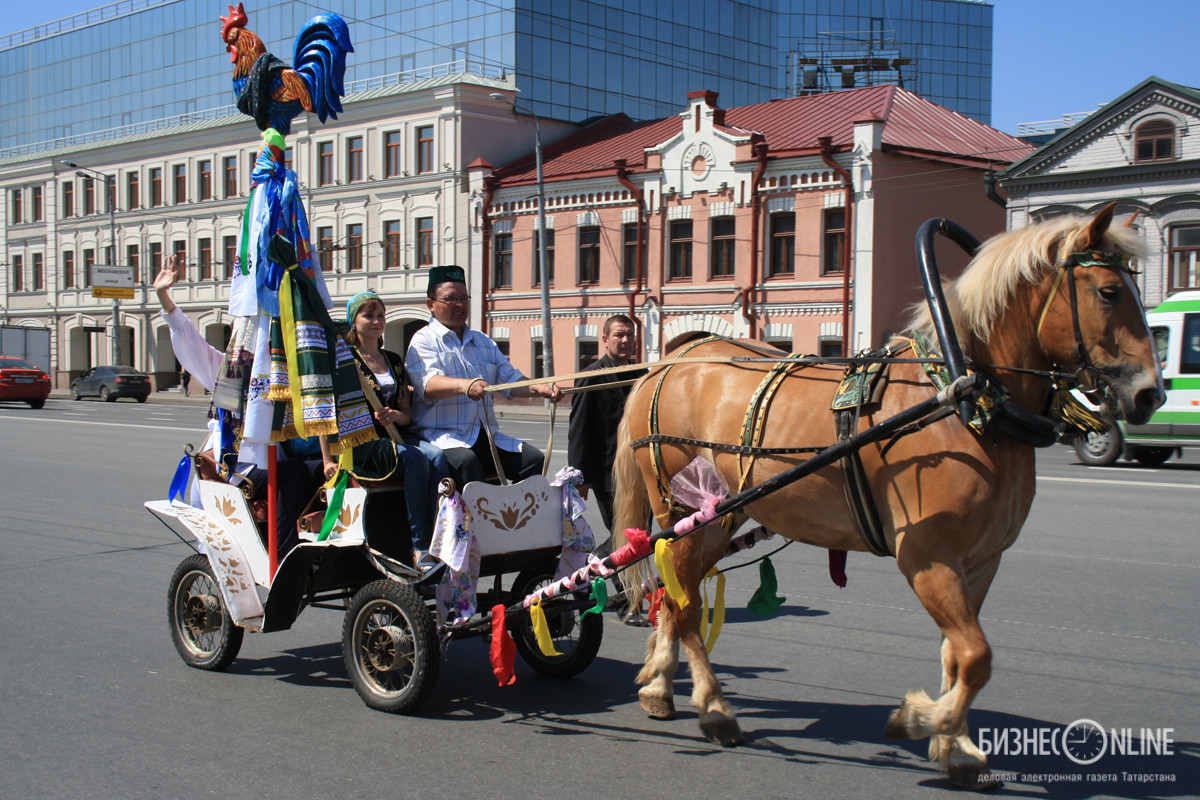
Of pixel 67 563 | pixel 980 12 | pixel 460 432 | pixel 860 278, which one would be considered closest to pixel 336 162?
pixel 860 278

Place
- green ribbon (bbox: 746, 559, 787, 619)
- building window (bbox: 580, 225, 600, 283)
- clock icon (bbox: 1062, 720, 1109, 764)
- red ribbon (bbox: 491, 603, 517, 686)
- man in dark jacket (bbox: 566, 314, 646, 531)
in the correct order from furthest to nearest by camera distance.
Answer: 1. building window (bbox: 580, 225, 600, 283)
2. man in dark jacket (bbox: 566, 314, 646, 531)
3. green ribbon (bbox: 746, 559, 787, 619)
4. red ribbon (bbox: 491, 603, 517, 686)
5. clock icon (bbox: 1062, 720, 1109, 764)

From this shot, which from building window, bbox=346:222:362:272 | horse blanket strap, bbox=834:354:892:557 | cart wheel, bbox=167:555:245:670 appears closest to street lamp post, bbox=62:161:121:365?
building window, bbox=346:222:362:272

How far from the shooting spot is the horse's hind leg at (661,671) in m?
5.11

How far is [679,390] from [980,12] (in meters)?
92.0

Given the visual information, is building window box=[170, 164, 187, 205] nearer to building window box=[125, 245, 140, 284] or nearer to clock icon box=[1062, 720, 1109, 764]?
building window box=[125, 245, 140, 284]

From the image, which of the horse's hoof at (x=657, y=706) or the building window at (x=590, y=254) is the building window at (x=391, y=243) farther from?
the horse's hoof at (x=657, y=706)

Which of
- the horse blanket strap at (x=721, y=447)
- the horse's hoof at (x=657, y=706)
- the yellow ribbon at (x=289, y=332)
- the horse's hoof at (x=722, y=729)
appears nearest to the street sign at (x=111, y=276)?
the yellow ribbon at (x=289, y=332)

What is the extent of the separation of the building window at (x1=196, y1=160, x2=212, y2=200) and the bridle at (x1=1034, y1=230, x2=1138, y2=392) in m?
47.2

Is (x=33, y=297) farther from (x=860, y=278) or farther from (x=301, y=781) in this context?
(x=301, y=781)

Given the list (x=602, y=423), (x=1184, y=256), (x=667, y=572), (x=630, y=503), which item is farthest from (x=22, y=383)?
(x=667, y=572)

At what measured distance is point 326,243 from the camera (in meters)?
42.3

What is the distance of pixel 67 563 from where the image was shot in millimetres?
8742

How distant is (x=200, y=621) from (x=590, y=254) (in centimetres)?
3024

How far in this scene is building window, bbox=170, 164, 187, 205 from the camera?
48031 mm
